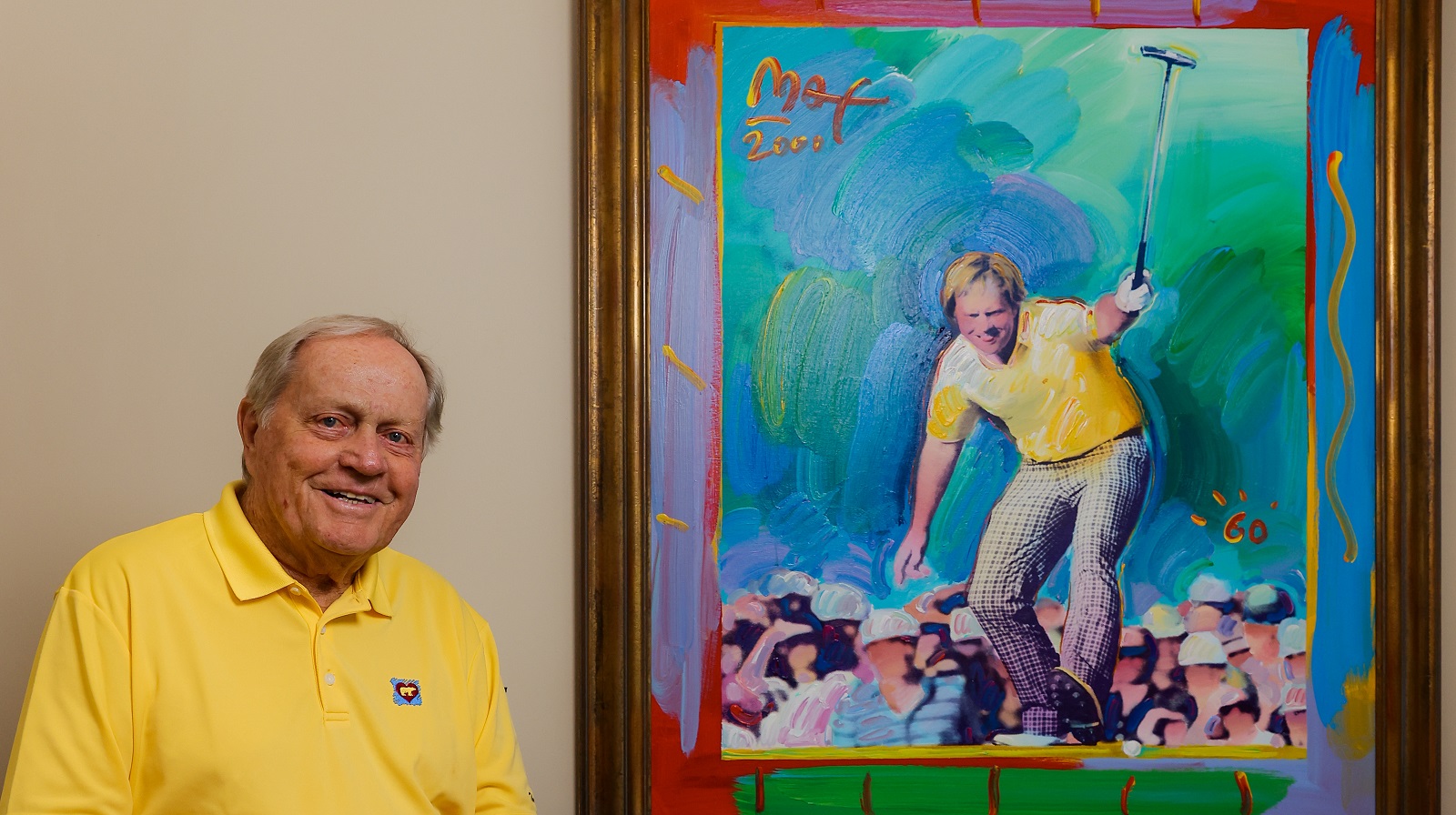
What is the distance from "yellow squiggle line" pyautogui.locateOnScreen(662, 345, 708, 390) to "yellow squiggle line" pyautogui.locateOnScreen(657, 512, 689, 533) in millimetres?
210

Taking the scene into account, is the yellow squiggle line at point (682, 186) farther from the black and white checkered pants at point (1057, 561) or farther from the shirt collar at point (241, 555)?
the shirt collar at point (241, 555)

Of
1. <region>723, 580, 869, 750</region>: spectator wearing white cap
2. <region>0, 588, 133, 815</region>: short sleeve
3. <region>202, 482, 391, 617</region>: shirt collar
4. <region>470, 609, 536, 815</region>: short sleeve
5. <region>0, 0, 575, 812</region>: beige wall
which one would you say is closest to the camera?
<region>0, 588, 133, 815</region>: short sleeve

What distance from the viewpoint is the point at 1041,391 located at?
1656 millimetres

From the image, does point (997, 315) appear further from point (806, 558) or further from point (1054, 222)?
point (806, 558)

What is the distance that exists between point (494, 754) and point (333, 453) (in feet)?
1.64

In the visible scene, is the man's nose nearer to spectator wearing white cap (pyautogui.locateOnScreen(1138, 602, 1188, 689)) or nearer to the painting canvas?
the painting canvas

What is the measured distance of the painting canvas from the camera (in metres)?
1.65

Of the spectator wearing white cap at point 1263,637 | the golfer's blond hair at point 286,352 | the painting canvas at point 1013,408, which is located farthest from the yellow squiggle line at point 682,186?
the spectator wearing white cap at point 1263,637

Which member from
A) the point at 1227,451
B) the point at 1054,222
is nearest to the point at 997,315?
the point at 1054,222

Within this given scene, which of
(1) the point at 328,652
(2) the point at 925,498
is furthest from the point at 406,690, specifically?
(2) the point at 925,498

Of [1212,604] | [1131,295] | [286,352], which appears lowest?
[1212,604]

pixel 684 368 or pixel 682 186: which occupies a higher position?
pixel 682 186

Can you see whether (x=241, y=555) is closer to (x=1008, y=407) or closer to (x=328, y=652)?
(x=328, y=652)
